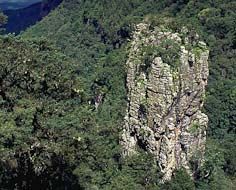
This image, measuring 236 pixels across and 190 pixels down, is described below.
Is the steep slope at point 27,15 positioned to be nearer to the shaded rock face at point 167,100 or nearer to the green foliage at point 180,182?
the shaded rock face at point 167,100

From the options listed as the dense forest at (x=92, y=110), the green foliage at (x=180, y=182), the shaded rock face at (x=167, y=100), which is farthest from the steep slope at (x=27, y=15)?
the green foliage at (x=180, y=182)

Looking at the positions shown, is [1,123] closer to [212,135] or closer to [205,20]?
[212,135]

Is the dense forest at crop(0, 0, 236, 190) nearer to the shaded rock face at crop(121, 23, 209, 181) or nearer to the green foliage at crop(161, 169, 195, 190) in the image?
the green foliage at crop(161, 169, 195, 190)

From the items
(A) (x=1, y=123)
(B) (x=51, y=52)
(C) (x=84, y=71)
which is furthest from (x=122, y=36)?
(A) (x=1, y=123)

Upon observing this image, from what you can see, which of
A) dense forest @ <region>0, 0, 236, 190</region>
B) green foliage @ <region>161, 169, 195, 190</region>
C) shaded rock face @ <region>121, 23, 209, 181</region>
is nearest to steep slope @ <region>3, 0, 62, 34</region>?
dense forest @ <region>0, 0, 236, 190</region>

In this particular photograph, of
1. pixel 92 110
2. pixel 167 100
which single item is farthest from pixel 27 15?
pixel 92 110

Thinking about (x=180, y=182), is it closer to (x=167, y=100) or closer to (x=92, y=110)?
(x=167, y=100)
